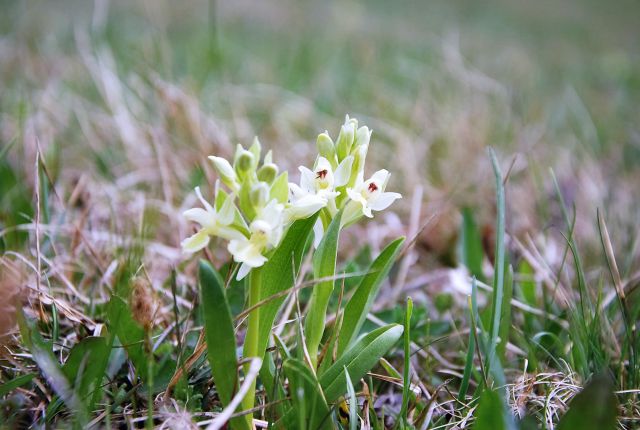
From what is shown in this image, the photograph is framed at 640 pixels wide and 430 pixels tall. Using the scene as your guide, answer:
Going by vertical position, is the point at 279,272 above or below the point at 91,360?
above

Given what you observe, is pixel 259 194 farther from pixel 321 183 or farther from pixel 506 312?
pixel 506 312

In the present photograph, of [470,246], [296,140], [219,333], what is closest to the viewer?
[219,333]

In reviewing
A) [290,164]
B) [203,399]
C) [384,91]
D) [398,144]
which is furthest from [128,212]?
[384,91]

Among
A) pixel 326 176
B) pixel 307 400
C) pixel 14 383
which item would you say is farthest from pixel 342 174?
pixel 14 383

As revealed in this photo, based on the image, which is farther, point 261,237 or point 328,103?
point 328,103

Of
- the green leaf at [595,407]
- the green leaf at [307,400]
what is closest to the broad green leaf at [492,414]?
the green leaf at [595,407]

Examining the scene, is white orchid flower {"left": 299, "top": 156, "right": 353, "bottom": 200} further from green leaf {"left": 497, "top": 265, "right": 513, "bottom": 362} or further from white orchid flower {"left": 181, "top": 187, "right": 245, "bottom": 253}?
green leaf {"left": 497, "top": 265, "right": 513, "bottom": 362}

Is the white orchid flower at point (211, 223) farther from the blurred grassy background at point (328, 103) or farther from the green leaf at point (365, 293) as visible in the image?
the blurred grassy background at point (328, 103)
